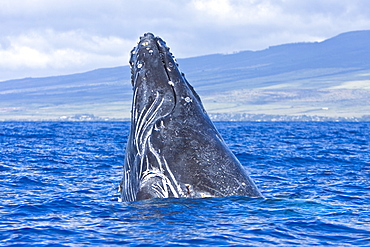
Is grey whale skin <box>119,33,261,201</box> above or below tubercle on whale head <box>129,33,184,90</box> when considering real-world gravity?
below

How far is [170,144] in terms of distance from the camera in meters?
8.00

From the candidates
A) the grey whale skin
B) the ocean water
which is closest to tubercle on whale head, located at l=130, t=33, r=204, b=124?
the grey whale skin

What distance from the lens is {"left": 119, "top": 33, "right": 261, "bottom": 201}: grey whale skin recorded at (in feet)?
25.3

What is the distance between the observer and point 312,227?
759 cm

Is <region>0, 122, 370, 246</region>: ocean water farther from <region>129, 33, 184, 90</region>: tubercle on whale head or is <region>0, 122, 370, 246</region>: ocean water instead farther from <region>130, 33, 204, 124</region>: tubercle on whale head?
<region>129, 33, 184, 90</region>: tubercle on whale head

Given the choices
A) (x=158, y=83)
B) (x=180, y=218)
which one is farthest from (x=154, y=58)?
(x=180, y=218)

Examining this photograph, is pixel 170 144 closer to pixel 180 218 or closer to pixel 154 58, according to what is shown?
pixel 180 218

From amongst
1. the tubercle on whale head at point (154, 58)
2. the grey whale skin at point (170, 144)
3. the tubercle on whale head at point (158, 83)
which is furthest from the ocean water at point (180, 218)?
the tubercle on whale head at point (154, 58)

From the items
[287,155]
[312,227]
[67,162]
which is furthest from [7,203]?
[287,155]

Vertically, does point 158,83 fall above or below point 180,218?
above

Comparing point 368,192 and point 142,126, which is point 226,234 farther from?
point 368,192

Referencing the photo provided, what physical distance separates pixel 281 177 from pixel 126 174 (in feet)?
25.6

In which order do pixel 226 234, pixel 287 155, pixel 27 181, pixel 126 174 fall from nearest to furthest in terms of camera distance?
1. pixel 226 234
2. pixel 126 174
3. pixel 27 181
4. pixel 287 155

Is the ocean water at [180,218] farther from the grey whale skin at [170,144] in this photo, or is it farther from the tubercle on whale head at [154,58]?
the tubercle on whale head at [154,58]
